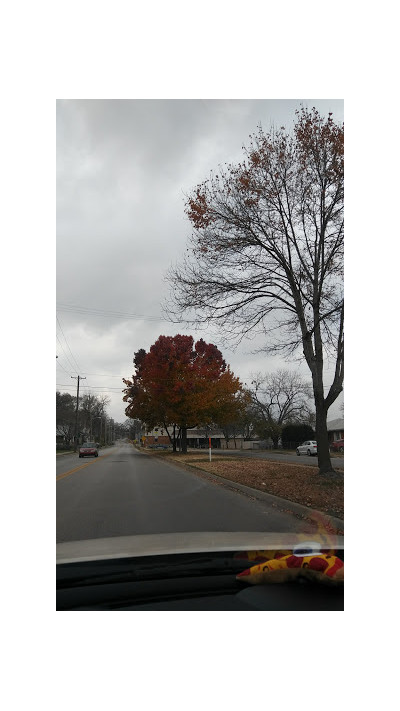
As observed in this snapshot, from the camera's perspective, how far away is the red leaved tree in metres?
15.7

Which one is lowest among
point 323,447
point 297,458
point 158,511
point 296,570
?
point 297,458

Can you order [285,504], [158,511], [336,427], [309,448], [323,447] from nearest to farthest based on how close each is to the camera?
[158,511], [285,504], [323,447], [336,427], [309,448]

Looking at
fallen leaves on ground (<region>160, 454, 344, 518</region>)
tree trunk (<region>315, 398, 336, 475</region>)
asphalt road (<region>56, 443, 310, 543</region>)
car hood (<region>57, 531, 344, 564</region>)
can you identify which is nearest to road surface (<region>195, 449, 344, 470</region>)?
tree trunk (<region>315, 398, 336, 475</region>)

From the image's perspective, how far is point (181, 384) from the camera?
64.1 feet

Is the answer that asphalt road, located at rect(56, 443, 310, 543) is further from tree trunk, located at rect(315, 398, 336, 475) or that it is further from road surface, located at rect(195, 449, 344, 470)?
road surface, located at rect(195, 449, 344, 470)

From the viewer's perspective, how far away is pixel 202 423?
25.8 m

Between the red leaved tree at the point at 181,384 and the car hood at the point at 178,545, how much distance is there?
30.8 ft

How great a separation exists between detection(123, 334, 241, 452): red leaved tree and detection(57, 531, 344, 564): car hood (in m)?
9.38

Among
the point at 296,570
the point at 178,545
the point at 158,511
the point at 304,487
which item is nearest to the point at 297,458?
the point at 304,487

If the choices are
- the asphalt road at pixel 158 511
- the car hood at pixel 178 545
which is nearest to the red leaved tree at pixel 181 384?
the asphalt road at pixel 158 511

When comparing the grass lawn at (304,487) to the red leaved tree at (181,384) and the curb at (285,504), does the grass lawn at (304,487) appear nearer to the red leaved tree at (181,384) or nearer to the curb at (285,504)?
the curb at (285,504)

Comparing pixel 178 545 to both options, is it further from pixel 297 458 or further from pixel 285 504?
pixel 297 458

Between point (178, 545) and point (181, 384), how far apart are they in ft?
53.9
